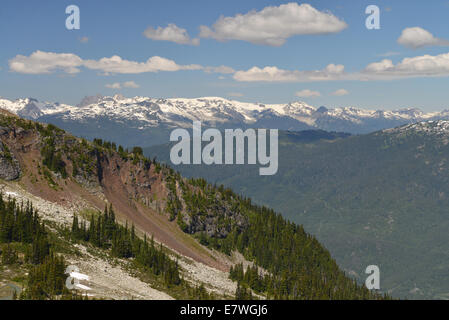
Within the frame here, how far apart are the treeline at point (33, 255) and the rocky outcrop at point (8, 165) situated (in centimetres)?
2555

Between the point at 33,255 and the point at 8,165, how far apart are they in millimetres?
77311

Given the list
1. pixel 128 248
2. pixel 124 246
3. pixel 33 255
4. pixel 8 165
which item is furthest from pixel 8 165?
pixel 33 255

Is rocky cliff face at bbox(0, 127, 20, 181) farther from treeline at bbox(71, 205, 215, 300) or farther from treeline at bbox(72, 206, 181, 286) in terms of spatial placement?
treeline at bbox(72, 206, 181, 286)

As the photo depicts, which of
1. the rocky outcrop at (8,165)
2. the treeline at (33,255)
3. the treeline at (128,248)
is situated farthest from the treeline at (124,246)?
the rocky outcrop at (8,165)

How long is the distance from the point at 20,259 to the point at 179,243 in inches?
3908

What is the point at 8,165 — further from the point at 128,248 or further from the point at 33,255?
the point at 33,255

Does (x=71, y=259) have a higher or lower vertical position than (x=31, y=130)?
lower

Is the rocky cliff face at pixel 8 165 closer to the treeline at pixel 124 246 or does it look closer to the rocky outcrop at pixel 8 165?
the rocky outcrop at pixel 8 165

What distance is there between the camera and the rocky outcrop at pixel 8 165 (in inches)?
6432
